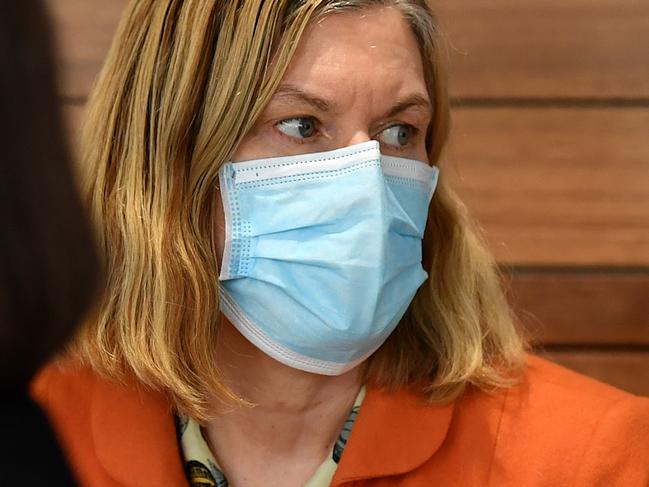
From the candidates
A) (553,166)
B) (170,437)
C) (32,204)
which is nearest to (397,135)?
(170,437)

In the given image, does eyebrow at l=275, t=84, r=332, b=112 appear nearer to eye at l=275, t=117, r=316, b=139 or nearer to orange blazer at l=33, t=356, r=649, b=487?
eye at l=275, t=117, r=316, b=139

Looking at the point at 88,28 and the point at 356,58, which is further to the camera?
the point at 88,28

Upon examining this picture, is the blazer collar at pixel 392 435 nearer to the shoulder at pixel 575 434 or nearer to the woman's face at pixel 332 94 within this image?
the shoulder at pixel 575 434

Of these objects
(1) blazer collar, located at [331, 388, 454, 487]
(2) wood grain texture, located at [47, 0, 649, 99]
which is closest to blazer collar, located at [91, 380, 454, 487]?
(1) blazer collar, located at [331, 388, 454, 487]

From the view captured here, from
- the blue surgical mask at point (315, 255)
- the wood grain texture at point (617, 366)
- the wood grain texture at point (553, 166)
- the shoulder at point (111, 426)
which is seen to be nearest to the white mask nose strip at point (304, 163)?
the blue surgical mask at point (315, 255)

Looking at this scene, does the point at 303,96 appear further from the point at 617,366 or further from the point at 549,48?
the point at 617,366

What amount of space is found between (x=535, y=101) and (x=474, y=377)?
0.70 meters

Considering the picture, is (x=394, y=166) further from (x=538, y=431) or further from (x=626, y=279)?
(x=626, y=279)

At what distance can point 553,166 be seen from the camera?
Result: 209 cm

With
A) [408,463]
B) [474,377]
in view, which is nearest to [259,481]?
[408,463]

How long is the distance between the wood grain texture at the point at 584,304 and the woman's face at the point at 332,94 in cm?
71

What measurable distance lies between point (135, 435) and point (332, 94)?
0.54 metres

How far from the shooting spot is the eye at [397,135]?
5.00 ft

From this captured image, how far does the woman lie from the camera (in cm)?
143
